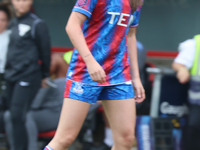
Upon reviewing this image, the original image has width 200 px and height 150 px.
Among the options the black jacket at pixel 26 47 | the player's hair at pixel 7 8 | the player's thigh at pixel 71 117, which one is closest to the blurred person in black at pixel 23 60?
the black jacket at pixel 26 47

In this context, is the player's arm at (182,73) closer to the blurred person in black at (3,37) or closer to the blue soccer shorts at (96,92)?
the blue soccer shorts at (96,92)

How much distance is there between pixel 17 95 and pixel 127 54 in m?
1.47

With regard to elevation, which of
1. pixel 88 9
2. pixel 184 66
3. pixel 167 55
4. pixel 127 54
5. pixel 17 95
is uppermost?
pixel 88 9

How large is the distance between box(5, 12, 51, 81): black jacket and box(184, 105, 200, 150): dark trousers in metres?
1.50

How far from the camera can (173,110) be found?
373 centimetres

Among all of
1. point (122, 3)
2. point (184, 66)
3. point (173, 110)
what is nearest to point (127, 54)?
point (122, 3)

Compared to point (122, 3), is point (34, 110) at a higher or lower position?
lower

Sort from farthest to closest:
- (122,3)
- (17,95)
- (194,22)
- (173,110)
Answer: (194,22), (173,110), (17,95), (122,3)

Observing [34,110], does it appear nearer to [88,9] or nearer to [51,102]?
[51,102]

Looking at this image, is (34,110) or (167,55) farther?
(167,55)

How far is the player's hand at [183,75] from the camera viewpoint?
3.44 meters

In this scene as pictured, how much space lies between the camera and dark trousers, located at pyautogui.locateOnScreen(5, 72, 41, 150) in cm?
341

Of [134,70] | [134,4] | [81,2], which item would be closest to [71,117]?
[134,70]

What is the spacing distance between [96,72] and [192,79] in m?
1.71
